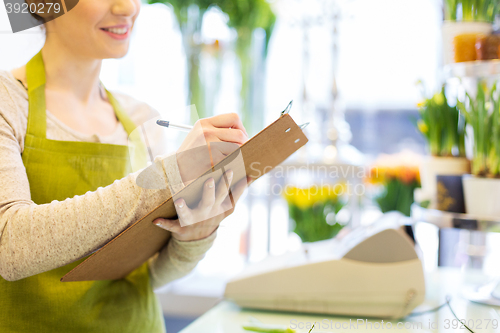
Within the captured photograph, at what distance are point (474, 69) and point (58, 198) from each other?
0.74 meters

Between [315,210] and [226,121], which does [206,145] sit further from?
[315,210]

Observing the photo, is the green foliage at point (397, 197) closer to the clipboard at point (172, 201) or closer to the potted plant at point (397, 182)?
the potted plant at point (397, 182)

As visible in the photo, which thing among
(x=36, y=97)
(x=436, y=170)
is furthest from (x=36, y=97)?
(x=436, y=170)

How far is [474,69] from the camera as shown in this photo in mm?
743

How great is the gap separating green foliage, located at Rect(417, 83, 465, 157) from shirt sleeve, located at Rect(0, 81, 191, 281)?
0.72 meters

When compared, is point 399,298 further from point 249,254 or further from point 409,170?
point 249,254

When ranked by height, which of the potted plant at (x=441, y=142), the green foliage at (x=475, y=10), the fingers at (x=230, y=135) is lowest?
the potted plant at (x=441, y=142)

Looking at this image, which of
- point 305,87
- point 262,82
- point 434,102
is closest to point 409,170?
point 434,102

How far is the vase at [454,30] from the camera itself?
2.57ft

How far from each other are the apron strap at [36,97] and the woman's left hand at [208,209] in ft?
0.67

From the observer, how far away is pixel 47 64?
524 millimetres

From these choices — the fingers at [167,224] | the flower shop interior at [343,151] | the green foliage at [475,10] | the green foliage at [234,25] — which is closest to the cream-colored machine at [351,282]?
the flower shop interior at [343,151]

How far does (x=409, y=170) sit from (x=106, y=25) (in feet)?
3.36

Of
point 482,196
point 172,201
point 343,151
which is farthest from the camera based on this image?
point 343,151
